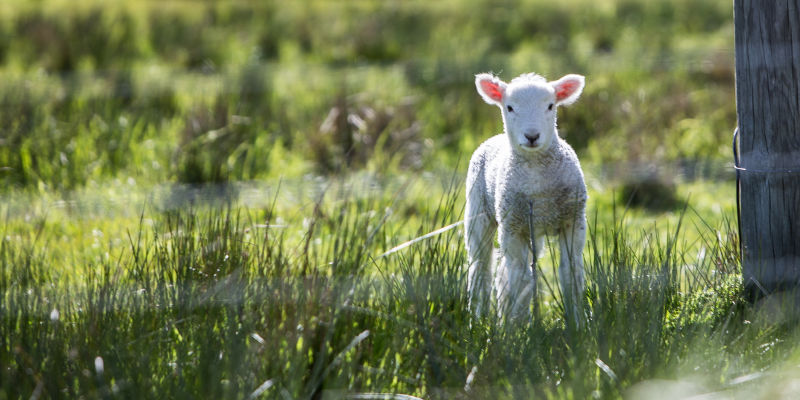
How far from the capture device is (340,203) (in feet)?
15.1

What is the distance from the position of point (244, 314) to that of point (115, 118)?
5.16 m

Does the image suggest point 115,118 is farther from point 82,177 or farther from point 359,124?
point 359,124

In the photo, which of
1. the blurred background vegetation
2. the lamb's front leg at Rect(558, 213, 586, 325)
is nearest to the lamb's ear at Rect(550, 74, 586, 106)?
the lamb's front leg at Rect(558, 213, 586, 325)

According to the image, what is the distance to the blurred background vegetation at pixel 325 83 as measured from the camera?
672 centimetres

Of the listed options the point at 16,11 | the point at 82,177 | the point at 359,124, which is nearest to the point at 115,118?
the point at 82,177

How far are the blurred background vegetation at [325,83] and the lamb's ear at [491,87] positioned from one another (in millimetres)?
1333

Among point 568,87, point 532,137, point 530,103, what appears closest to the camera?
point 532,137

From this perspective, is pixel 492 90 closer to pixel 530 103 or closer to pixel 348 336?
pixel 530 103

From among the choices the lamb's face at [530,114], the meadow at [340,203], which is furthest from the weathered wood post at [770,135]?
the lamb's face at [530,114]

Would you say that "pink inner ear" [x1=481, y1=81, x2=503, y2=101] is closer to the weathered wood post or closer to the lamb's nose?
the lamb's nose

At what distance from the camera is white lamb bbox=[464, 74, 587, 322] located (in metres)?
3.34

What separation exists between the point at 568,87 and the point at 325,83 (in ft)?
18.8

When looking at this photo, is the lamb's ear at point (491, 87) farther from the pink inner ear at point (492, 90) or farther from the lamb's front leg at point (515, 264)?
the lamb's front leg at point (515, 264)

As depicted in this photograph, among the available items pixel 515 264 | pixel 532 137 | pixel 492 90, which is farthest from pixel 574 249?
pixel 492 90
